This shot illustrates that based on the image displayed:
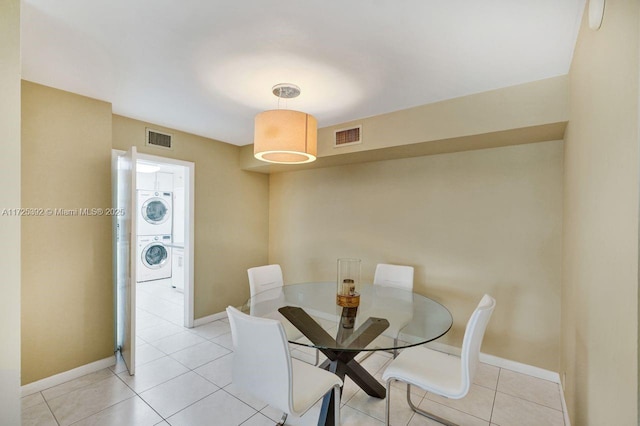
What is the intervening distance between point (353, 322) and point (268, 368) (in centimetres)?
77

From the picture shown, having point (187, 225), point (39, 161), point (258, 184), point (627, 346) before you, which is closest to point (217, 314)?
point (187, 225)

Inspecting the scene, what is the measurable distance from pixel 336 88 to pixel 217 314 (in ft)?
10.5

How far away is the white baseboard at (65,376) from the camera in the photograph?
7.16 feet

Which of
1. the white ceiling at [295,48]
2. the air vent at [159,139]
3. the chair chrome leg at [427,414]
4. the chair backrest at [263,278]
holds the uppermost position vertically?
the white ceiling at [295,48]

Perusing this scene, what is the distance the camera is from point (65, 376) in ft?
7.72

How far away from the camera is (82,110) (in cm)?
245

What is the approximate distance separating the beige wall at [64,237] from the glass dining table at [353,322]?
1442mm

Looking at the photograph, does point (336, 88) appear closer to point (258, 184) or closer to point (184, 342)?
point (258, 184)

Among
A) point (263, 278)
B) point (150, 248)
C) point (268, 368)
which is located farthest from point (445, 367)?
point (150, 248)

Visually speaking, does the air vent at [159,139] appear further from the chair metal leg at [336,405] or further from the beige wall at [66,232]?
the chair metal leg at [336,405]

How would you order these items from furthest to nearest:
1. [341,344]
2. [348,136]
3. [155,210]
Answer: [155,210] → [348,136] → [341,344]

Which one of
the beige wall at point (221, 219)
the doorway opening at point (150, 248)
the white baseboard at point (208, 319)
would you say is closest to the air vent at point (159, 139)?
the beige wall at point (221, 219)

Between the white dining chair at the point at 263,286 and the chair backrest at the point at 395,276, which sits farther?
the chair backrest at the point at 395,276

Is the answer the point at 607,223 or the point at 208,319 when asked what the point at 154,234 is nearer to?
the point at 208,319
